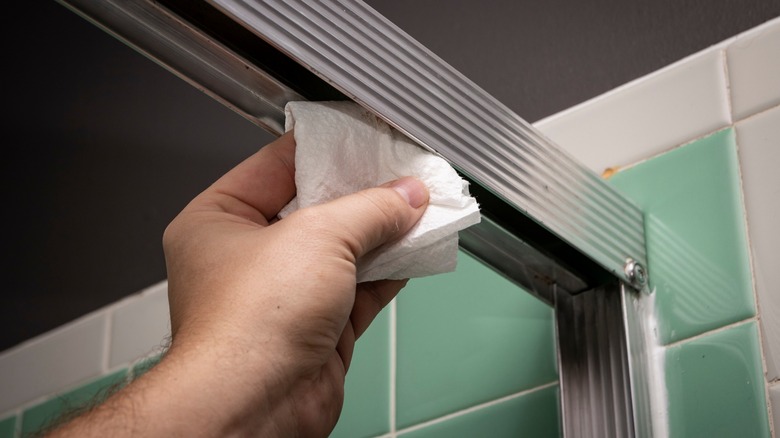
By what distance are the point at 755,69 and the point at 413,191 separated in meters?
0.30

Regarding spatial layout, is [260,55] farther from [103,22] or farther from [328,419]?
[328,419]

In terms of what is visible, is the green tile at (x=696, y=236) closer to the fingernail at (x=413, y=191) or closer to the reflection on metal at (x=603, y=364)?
the reflection on metal at (x=603, y=364)

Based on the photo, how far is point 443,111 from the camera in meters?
0.61

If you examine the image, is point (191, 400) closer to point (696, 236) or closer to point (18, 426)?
point (696, 236)

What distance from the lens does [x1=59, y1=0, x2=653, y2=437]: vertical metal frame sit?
0.55 metres

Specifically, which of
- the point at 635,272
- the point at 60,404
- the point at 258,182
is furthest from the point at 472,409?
the point at 60,404

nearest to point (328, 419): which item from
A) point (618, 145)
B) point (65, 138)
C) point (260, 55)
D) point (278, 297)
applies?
point (278, 297)

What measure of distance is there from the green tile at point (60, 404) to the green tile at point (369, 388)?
0.27 metres

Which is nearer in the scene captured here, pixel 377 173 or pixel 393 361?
pixel 377 173

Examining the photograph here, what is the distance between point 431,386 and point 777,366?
247 millimetres

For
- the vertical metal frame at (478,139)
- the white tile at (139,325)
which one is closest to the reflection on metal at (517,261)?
the vertical metal frame at (478,139)

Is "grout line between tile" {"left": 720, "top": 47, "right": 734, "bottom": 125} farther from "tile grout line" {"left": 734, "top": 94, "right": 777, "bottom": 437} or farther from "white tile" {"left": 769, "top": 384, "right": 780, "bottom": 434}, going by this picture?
"white tile" {"left": 769, "top": 384, "right": 780, "bottom": 434}

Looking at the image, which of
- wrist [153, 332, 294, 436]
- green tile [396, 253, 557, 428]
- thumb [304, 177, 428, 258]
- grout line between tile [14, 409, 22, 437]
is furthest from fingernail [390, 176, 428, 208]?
grout line between tile [14, 409, 22, 437]

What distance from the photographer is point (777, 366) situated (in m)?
0.65
